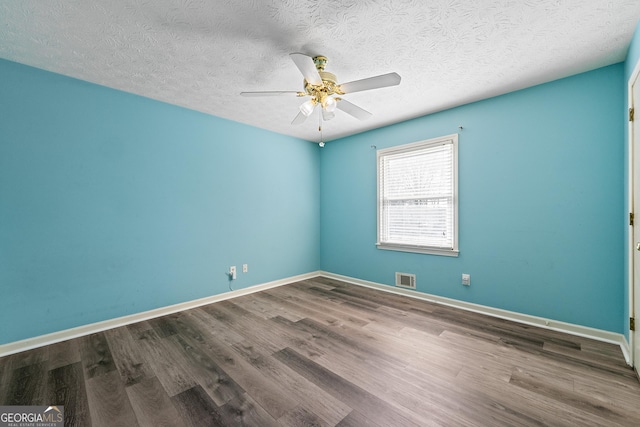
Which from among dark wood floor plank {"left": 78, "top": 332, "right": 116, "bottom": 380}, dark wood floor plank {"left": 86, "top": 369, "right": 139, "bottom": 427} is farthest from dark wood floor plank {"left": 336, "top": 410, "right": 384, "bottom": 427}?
dark wood floor plank {"left": 78, "top": 332, "right": 116, "bottom": 380}

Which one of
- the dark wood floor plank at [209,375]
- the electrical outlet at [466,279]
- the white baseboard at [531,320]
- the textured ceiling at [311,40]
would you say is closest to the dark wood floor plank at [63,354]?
the dark wood floor plank at [209,375]

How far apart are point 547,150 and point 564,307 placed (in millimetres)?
1596

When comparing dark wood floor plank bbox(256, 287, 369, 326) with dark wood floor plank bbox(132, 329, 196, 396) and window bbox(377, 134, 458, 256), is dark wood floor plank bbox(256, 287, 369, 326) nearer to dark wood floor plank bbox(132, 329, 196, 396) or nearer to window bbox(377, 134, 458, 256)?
dark wood floor plank bbox(132, 329, 196, 396)

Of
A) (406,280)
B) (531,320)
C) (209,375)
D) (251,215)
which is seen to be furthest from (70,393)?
(531,320)

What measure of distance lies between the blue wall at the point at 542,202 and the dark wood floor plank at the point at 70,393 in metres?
3.51

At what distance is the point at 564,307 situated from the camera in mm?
2539

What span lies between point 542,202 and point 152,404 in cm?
379

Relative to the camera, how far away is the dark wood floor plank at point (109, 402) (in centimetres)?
147

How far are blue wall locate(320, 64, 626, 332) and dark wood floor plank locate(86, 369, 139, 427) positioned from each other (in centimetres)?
331

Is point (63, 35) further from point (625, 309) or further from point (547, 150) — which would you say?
point (625, 309)

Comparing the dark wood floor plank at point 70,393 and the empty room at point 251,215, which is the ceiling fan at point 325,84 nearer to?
the empty room at point 251,215

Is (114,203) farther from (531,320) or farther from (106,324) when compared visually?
(531,320)

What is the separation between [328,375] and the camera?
1887 millimetres

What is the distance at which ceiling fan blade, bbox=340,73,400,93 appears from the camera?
189 cm
